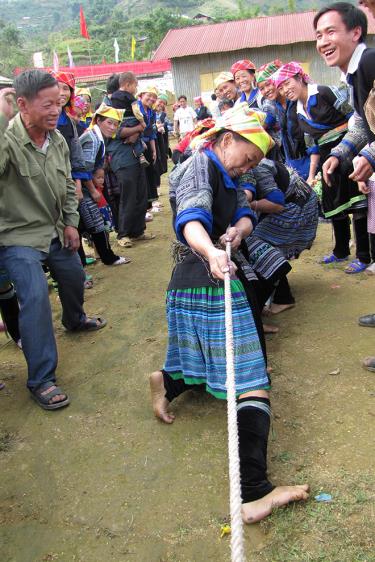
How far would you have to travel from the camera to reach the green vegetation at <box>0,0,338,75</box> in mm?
46647

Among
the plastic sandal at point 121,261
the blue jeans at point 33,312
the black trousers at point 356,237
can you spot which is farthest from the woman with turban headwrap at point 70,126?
the black trousers at point 356,237

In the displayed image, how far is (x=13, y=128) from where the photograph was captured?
307 centimetres

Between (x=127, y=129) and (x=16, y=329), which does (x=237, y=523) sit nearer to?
(x=16, y=329)

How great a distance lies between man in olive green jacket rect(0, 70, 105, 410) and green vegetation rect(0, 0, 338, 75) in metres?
5.44

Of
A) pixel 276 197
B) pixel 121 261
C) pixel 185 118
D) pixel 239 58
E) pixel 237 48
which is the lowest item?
pixel 121 261

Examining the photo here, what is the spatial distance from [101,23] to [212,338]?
9741 cm

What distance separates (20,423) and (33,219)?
125 centimetres

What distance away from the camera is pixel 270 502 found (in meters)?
1.95

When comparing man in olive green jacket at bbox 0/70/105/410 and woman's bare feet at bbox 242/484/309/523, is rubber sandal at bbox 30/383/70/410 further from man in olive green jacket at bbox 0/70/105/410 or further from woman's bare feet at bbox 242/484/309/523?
woman's bare feet at bbox 242/484/309/523

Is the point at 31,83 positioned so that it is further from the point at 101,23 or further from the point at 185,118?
the point at 101,23

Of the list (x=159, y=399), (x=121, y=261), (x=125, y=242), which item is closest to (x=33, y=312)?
(x=159, y=399)

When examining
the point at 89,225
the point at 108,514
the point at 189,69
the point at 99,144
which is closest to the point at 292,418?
the point at 108,514

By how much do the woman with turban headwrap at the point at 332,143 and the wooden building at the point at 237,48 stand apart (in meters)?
16.2

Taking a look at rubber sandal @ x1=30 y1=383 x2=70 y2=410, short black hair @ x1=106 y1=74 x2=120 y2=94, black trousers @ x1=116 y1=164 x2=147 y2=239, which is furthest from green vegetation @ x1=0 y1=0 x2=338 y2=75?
rubber sandal @ x1=30 y1=383 x2=70 y2=410
